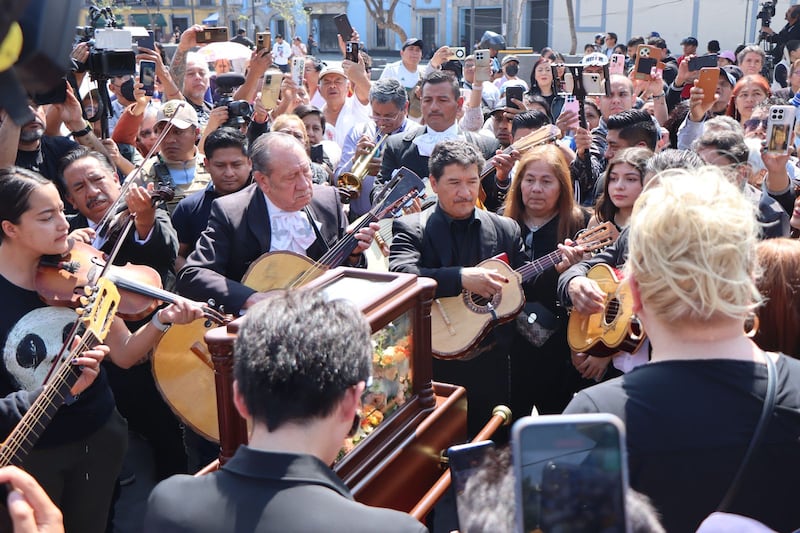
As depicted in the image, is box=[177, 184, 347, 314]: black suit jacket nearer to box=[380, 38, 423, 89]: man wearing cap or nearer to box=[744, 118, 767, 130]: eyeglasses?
box=[744, 118, 767, 130]: eyeglasses

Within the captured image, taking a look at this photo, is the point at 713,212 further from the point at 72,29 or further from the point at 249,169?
the point at 249,169

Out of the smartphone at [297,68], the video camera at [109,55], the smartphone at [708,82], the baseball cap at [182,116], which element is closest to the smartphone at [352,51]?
the smartphone at [297,68]

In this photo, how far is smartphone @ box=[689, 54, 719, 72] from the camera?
23.5ft

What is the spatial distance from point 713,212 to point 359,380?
0.87 m

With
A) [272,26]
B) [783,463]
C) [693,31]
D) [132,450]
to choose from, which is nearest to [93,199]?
[132,450]

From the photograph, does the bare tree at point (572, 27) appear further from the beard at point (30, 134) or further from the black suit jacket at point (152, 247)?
the black suit jacket at point (152, 247)

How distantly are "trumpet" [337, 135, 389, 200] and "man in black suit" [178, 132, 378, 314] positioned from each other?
2.38 feet

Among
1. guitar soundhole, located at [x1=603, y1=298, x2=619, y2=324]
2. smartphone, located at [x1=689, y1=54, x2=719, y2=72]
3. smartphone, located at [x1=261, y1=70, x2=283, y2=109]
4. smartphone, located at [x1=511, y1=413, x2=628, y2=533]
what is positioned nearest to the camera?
smartphone, located at [x1=511, y1=413, x2=628, y2=533]

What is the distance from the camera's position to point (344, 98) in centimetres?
773

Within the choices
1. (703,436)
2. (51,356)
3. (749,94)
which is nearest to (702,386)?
(703,436)

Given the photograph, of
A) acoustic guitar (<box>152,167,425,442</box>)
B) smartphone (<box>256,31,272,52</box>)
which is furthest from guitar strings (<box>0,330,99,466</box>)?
smartphone (<box>256,31,272,52</box>)

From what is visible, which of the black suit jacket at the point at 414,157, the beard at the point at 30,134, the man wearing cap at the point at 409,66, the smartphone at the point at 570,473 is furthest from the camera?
the man wearing cap at the point at 409,66

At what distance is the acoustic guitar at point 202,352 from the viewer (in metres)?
3.52

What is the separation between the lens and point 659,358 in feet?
5.70
